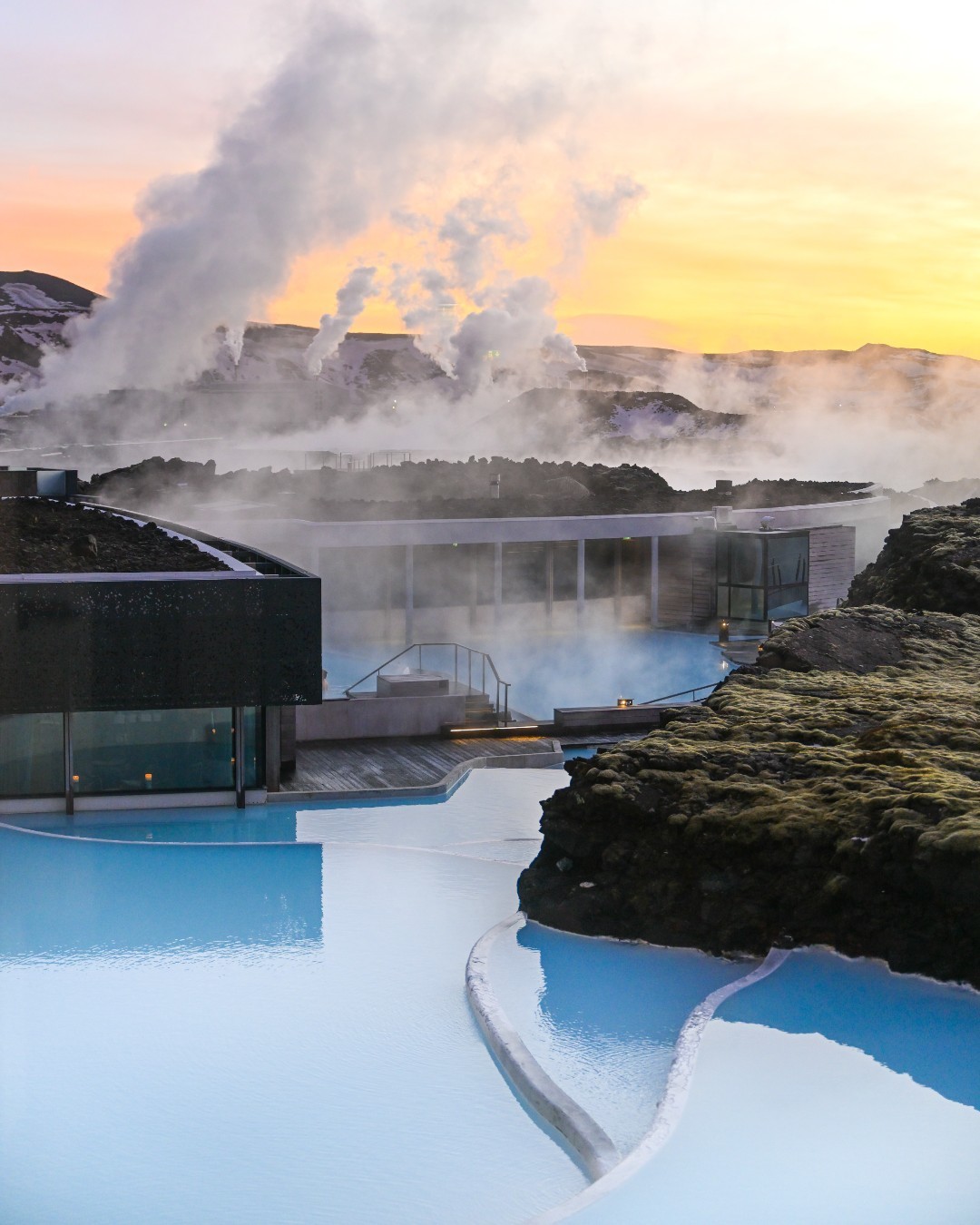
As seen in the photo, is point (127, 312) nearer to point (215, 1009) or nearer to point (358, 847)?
point (358, 847)

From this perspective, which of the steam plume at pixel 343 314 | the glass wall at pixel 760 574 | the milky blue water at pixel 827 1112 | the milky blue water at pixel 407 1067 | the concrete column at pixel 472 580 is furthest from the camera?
the steam plume at pixel 343 314

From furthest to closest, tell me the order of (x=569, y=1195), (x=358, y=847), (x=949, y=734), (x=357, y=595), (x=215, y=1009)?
(x=357, y=595), (x=358, y=847), (x=949, y=734), (x=215, y=1009), (x=569, y=1195)

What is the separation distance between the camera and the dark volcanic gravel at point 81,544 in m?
19.0

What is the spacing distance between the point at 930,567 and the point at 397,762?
36.1 ft

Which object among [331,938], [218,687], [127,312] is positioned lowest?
[331,938]

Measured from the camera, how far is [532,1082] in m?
9.20

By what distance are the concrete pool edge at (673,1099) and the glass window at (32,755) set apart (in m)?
9.54

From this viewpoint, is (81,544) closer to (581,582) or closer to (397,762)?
(397,762)

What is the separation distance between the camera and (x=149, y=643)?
16438 mm

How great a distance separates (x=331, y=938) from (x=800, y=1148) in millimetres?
5599

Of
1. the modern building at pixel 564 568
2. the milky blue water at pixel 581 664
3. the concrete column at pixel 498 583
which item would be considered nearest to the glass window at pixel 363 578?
the modern building at pixel 564 568

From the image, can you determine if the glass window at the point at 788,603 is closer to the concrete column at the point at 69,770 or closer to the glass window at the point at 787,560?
the glass window at the point at 787,560

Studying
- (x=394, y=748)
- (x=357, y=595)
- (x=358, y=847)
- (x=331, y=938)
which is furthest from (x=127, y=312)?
(x=331, y=938)

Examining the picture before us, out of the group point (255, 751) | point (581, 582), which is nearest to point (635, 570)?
point (581, 582)
